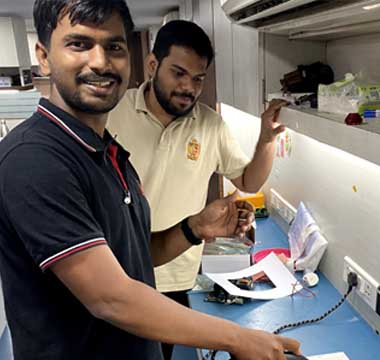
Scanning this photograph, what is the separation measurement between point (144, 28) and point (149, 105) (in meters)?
3.93

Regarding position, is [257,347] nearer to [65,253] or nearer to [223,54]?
[65,253]

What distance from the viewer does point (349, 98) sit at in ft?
2.94

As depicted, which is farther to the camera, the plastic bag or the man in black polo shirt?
the plastic bag

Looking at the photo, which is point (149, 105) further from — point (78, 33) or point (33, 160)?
point (33, 160)

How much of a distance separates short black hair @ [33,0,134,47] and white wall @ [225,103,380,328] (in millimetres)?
863

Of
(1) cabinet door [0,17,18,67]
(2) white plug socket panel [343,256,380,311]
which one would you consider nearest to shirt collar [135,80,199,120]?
(2) white plug socket panel [343,256,380,311]

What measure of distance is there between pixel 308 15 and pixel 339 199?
0.72 meters

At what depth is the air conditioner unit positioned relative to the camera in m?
0.78

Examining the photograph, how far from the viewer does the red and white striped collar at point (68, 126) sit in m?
0.76

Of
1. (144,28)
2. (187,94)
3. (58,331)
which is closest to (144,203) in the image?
(58,331)

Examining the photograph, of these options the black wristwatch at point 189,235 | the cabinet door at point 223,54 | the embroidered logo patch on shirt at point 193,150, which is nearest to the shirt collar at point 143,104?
the embroidered logo patch on shirt at point 193,150

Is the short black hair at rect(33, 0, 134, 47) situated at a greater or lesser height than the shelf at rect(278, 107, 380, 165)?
greater

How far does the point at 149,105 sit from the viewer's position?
62.2 inches

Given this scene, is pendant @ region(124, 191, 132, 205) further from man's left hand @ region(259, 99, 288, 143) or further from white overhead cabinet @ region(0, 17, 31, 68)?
white overhead cabinet @ region(0, 17, 31, 68)
